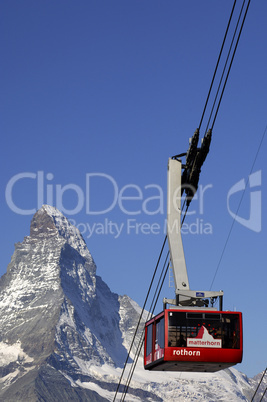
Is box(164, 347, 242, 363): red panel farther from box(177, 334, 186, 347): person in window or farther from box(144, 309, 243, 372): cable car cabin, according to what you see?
box(177, 334, 186, 347): person in window

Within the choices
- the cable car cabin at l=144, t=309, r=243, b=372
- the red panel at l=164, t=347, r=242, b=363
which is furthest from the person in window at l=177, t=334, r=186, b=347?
the red panel at l=164, t=347, r=242, b=363

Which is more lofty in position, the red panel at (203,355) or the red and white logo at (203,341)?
the red and white logo at (203,341)

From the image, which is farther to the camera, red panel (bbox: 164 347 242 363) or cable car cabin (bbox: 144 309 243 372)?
cable car cabin (bbox: 144 309 243 372)

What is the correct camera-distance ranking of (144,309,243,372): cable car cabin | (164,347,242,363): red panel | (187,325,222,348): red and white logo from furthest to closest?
(187,325,222,348): red and white logo < (144,309,243,372): cable car cabin < (164,347,242,363): red panel

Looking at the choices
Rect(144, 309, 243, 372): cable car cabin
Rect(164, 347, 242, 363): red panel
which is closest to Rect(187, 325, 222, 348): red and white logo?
Rect(144, 309, 243, 372): cable car cabin

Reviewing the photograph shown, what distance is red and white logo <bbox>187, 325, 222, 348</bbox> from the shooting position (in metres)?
38.1

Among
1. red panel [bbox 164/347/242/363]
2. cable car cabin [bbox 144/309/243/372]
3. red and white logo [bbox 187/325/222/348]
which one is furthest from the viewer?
red and white logo [bbox 187/325/222/348]

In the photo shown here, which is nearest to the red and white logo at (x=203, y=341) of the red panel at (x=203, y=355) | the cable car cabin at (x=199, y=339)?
the cable car cabin at (x=199, y=339)

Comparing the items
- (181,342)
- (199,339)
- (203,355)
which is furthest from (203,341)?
(181,342)

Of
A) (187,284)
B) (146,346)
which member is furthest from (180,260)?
(146,346)

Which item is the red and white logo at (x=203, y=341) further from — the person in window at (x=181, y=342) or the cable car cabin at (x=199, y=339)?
the person in window at (x=181, y=342)

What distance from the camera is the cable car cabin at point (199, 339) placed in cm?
3788

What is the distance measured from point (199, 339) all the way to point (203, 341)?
0.24m

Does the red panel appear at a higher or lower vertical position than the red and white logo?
lower
